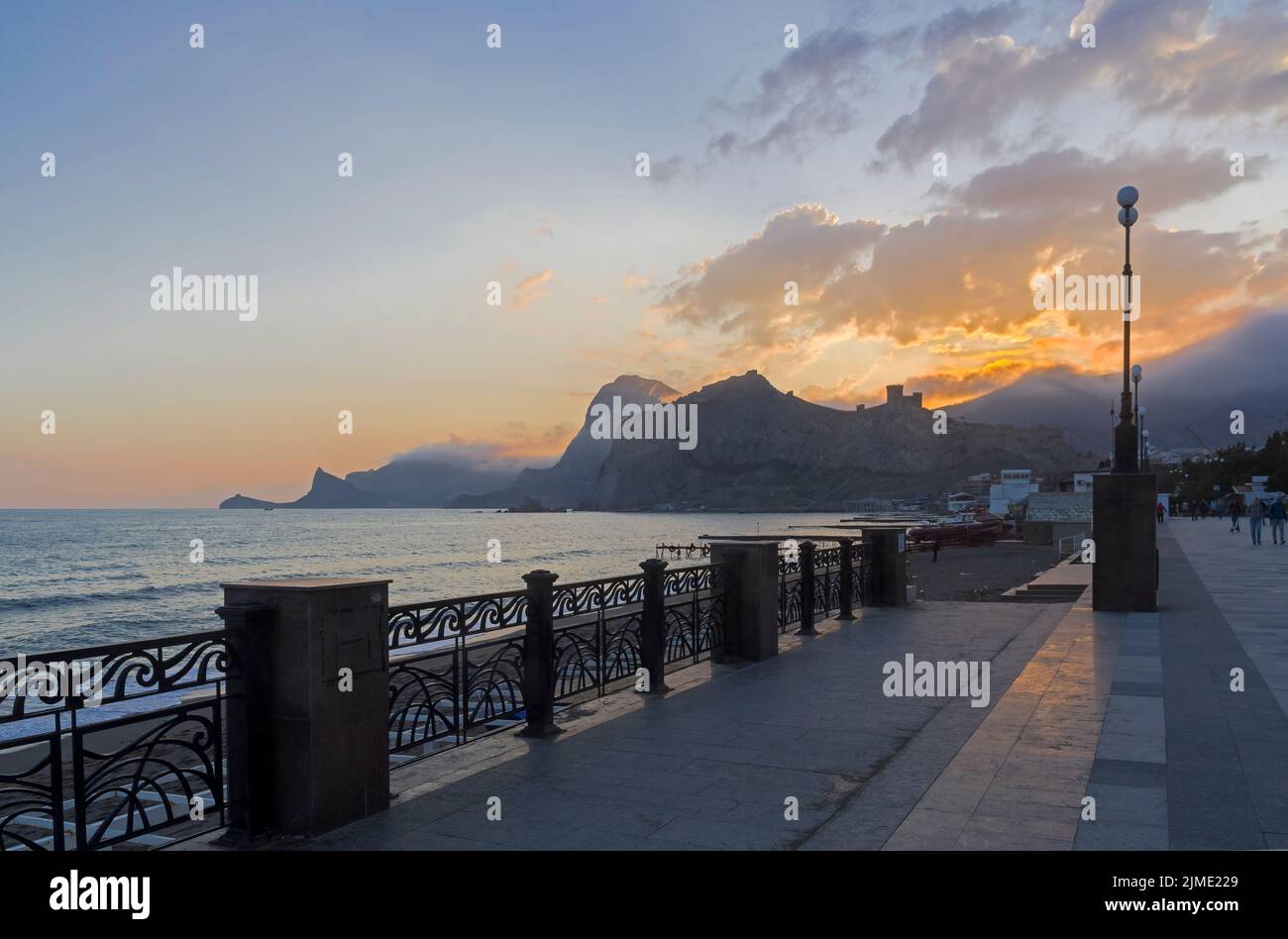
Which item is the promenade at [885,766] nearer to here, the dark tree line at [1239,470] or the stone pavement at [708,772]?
the stone pavement at [708,772]

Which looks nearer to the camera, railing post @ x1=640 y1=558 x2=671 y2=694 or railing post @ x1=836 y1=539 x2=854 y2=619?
railing post @ x1=640 y1=558 x2=671 y2=694

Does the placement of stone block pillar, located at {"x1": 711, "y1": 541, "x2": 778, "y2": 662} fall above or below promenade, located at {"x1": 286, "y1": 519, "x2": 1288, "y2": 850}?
above

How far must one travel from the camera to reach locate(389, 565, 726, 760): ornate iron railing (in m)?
6.86

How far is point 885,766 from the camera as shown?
673 centimetres

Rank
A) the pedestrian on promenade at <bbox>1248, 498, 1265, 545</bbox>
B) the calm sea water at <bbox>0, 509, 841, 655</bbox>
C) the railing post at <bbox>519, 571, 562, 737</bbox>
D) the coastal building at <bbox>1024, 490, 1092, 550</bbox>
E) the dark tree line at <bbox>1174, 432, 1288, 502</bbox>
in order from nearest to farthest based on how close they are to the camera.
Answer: the railing post at <bbox>519, 571, 562, 737</bbox>, the pedestrian on promenade at <bbox>1248, 498, 1265, 545</bbox>, the calm sea water at <bbox>0, 509, 841, 655</bbox>, the coastal building at <bbox>1024, 490, 1092, 550</bbox>, the dark tree line at <bbox>1174, 432, 1288, 502</bbox>

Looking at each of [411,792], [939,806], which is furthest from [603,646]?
[939,806]

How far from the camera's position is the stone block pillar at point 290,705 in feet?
17.1

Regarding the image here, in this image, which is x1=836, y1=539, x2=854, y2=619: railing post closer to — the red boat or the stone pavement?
the stone pavement

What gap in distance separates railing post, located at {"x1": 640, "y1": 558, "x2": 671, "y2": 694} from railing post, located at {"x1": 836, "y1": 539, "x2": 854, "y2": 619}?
6204 mm

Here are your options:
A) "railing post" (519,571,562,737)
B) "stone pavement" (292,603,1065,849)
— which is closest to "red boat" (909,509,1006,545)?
"stone pavement" (292,603,1065,849)

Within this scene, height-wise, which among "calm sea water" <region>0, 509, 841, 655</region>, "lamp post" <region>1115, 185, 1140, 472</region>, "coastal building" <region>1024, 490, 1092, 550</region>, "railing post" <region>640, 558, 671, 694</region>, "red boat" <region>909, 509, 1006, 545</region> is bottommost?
"calm sea water" <region>0, 509, 841, 655</region>

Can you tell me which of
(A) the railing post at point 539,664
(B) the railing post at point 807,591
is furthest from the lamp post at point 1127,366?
(A) the railing post at point 539,664

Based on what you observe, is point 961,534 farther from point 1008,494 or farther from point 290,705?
point 290,705
